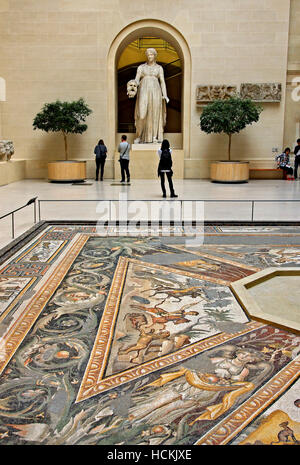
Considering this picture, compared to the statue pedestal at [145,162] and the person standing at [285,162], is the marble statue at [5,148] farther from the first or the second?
the person standing at [285,162]

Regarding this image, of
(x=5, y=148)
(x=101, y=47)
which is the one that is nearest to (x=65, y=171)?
(x=5, y=148)

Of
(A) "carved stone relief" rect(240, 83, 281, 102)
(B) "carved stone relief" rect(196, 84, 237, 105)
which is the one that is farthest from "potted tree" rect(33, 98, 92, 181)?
(A) "carved stone relief" rect(240, 83, 281, 102)

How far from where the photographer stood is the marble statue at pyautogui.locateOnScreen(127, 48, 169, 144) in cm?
1627

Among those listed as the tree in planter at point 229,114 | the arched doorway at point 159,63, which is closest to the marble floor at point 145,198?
the tree in planter at point 229,114

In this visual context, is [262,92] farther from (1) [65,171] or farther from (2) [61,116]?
(1) [65,171]

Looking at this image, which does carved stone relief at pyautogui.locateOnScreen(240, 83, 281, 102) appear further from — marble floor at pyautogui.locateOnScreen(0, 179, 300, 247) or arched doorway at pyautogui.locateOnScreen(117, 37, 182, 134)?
arched doorway at pyautogui.locateOnScreen(117, 37, 182, 134)

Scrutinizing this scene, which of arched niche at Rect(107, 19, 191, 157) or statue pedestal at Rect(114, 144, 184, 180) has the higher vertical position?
arched niche at Rect(107, 19, 191, 157)

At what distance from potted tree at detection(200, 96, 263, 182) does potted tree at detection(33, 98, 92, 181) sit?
4.34 meters

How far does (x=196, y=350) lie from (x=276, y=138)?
14.9 m

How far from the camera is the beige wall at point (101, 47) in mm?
15797

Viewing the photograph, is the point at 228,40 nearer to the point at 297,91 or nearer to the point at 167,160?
the point at 297,91

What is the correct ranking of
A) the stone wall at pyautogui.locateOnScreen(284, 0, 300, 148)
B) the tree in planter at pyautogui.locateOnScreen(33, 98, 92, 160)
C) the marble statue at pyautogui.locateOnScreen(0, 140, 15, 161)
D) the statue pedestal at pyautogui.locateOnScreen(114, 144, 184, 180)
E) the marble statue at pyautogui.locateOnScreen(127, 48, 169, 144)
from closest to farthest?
1. the marble statue at pyautogui.locateOnScreen(0, 140, 15, 161)
2. the tree in planter at pyautogui.locateOnScreen(33, 98, 92, 160)
3. the statue pedestal at pyautogui.locateOnScreen(114, 144, 184, 180)
4. the marble statue at pyautogui.locateOnScreen(127, 48, 169, 144)
5. the stone wall at pyautogui.locateOnScreen(284, 0, 300, 148)

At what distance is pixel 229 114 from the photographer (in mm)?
14594

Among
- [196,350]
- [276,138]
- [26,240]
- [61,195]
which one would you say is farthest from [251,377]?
[276,138]
